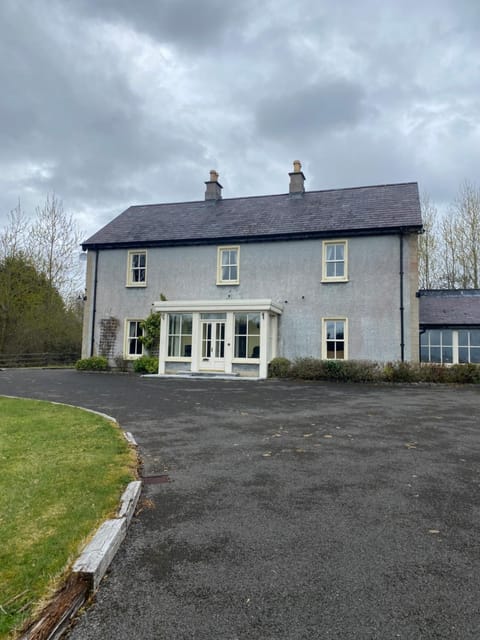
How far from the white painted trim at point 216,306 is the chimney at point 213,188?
25.8 ft

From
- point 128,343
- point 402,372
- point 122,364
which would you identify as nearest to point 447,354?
point 402,372

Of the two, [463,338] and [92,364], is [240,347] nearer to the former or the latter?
[92,364]

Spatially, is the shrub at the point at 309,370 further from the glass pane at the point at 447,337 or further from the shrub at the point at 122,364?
the shrub at the point at 122,364

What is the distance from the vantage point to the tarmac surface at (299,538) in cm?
246

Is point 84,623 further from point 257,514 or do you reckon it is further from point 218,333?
point 218,333

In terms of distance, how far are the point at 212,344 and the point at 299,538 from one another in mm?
16598

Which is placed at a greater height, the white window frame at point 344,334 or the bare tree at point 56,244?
the bare tree at point 56,244

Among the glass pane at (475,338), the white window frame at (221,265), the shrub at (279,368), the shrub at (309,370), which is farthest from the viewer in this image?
the white window frame at (221,265)

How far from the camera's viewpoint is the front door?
1984 centimetres

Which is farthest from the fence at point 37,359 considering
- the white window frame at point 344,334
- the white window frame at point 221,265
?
the white window frame at point 344,334

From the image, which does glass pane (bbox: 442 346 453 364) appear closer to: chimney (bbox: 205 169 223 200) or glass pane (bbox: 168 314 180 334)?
glass pane (bbox: 168 314 180 334)

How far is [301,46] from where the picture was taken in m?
13.7

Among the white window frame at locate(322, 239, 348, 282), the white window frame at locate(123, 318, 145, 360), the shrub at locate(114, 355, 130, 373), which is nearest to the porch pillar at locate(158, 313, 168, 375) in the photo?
the white window frame at locate(123, 318, 145, 360)

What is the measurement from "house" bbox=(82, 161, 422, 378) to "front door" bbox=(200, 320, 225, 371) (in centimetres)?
5
